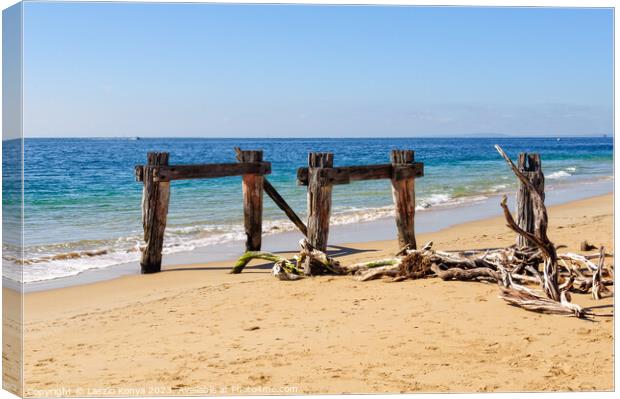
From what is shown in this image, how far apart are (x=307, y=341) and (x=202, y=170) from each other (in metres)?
5.04

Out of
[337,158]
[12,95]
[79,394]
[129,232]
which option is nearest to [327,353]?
[79,394]

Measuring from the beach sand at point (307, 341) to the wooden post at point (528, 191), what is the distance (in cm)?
104

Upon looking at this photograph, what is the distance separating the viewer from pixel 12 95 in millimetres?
4914

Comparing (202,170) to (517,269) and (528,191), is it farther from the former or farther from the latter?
(517,269)

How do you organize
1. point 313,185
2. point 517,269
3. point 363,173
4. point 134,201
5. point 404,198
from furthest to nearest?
1. point 134,201
2. point 404,198
3. point 363,173
4. point 313,185
5. point 517,269

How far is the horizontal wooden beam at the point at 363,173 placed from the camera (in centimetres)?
990

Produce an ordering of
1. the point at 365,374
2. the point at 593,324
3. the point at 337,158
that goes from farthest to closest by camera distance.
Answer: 1. the point at 337,158
2. the point at 593,324
3. the point at 365,374

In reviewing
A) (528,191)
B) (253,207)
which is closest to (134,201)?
(253,207)

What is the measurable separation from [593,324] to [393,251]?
16.9 ft

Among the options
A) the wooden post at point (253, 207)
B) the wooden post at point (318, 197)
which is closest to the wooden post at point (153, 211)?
the wooden post at point (253, 207)

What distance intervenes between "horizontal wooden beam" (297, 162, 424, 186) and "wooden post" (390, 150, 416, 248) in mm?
42

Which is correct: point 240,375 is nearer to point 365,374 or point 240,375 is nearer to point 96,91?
point 365,374

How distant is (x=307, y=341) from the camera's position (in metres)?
6.19

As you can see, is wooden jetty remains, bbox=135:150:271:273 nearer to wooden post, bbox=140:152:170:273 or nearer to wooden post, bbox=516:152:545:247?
wooden post, bbox=140:152:170:273
